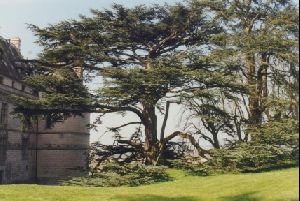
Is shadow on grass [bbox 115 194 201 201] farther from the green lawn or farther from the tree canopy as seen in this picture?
the tree canopy

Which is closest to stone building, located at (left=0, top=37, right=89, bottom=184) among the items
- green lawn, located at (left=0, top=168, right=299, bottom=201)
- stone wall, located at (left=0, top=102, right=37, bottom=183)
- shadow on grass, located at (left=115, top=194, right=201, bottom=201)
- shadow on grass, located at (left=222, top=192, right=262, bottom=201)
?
stone wall, located at (left=0, top=102, right=37, bottom=183)

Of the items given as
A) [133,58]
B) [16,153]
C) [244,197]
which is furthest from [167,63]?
[16,153]

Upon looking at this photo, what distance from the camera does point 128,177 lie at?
2189 cm

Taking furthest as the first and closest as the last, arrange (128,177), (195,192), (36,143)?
(36,143)
(128,177)
(195,192)

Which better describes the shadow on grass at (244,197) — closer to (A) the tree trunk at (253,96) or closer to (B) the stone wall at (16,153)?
(A) the tree trunk at (253,96)

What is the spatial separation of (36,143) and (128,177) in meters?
21.6

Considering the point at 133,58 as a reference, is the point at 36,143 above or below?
below

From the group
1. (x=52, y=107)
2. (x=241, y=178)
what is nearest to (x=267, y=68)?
(x=241, y=178)

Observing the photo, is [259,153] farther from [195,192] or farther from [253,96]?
[195,192]

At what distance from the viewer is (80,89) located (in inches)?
947

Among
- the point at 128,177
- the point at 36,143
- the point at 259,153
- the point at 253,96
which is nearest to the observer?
the point at 259,153

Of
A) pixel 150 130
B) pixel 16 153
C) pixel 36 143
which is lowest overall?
pixel 16 153

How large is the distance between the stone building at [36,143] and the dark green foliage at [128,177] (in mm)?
14913

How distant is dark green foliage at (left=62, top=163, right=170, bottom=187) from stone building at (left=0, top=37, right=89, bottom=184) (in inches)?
587
